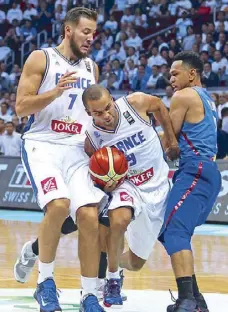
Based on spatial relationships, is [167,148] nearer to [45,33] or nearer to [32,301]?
[32,301]

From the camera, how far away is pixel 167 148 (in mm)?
6684

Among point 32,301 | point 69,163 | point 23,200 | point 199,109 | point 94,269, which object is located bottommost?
point 23,200

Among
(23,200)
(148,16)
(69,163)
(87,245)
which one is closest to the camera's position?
(87,245)

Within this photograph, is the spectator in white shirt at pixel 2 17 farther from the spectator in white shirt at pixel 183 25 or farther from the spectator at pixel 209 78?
the spectator at pixel 209 78

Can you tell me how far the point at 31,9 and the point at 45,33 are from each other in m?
1.29

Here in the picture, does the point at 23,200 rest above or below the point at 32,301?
below

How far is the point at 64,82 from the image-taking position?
20.8 ft

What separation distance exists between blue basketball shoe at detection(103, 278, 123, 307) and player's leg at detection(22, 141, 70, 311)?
2.13 ft

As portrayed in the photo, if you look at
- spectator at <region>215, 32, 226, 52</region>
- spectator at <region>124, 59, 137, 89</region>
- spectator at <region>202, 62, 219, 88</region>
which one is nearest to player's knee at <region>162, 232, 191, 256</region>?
spectator at <region>202, 62, 219, 88</region>

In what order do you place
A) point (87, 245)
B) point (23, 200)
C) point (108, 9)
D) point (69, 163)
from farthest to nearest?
point (108, 9) < point (23, 200) < point (69, 163) < point (87, 245)

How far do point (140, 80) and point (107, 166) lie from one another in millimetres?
13216

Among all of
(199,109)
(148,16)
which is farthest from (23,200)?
(199,109)

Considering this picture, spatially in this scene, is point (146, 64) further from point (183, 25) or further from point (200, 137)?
point (200, 137)

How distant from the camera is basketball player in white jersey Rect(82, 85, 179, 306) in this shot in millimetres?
6496
